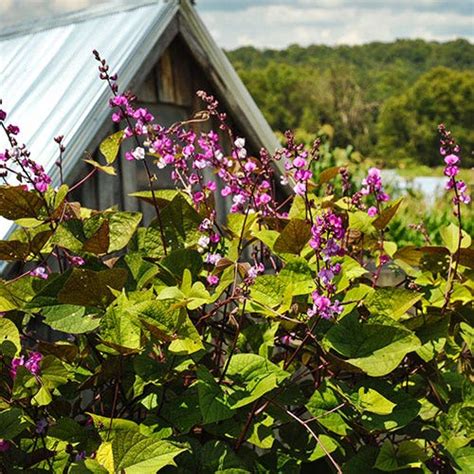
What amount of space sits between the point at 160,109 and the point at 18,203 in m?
1.52

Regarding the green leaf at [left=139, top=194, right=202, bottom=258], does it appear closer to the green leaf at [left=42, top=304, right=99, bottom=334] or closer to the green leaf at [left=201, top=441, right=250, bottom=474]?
the green leaf at [left=42, top=304, right=99, bottom=334]

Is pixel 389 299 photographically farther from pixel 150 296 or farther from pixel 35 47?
pixel 35 47

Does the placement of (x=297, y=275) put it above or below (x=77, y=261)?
above

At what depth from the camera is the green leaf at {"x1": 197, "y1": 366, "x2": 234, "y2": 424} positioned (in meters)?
1.92

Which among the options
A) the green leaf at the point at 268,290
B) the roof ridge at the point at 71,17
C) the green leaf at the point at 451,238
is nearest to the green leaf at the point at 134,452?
the green leaf at the point at 268,290

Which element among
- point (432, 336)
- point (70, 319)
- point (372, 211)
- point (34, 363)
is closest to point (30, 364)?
point (34, 363)

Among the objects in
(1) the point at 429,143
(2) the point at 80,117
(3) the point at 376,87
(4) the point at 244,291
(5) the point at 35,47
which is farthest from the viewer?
(3) the point at 376,87

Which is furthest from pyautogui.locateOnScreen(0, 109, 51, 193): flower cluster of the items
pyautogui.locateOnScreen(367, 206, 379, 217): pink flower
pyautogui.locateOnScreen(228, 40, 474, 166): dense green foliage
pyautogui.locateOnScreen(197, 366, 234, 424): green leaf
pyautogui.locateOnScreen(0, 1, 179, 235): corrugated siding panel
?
pyautogui.locateOnScreen(228, 40, 474, 166): dense green foliage

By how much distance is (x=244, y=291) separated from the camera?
6.84 feet

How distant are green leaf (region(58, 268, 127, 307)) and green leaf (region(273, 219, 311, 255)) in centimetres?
43

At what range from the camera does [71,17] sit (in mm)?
4168

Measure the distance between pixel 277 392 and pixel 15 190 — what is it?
80 cm

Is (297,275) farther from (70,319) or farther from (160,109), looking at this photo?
(160,109)

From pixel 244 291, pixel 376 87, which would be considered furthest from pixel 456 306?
pixel 376 87
